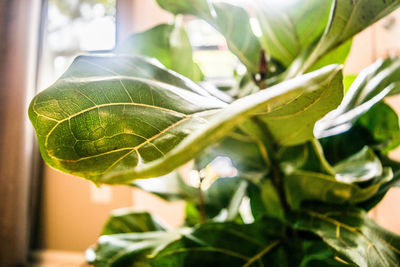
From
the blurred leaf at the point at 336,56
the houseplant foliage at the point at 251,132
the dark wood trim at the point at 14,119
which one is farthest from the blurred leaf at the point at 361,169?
the dark wood trim at the point at 14,119

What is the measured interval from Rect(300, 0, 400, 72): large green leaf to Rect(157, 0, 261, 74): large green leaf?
9 cm

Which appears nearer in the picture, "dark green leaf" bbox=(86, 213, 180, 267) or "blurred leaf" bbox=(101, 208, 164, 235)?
"dark green leaf" bbox=(86, 213, 180, 267)

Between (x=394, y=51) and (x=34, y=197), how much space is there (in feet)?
7.43

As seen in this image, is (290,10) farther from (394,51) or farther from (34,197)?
(34,197)

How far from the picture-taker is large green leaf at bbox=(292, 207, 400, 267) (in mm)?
199

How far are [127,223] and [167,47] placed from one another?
26cm

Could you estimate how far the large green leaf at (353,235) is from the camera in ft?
0.65

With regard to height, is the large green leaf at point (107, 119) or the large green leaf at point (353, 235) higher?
the large green leaf at point (107, 119)

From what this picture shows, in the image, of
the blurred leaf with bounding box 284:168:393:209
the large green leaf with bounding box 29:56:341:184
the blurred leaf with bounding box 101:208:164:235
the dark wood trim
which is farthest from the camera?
the dark wood trim

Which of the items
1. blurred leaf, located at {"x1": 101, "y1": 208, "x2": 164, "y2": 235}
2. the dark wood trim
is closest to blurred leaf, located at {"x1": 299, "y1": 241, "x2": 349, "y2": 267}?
blurred leaf, located at {"x1": 101, "y1": 208, "x2": 164, "y2": 235}

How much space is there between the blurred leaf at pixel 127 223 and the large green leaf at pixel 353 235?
0.22 metres

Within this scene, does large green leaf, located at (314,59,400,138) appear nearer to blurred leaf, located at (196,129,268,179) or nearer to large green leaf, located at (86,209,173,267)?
blurred leaf, located at (196,129,268,179)

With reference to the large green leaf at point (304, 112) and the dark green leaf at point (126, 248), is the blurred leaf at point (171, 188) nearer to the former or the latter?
the dark green leaf at point (126, 248)

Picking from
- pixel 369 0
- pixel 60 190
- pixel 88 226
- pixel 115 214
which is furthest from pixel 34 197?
pixel 369 0
